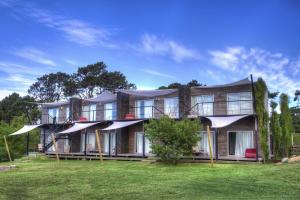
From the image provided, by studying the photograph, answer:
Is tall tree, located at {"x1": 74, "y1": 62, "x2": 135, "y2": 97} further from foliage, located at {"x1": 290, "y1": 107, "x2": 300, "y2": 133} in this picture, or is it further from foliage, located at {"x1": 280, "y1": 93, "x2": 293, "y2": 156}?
foliage, located at {"x1": 280, "y1": 93, "x2": 293, "y2": 156}

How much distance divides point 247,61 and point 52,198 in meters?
15.1

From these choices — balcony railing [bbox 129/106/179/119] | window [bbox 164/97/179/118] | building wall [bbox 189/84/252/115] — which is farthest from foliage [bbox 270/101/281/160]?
balcony railing [bbox 129/106/179/119]

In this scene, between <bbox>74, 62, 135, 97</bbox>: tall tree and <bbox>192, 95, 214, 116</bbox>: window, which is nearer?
<bbox>192, 95, 214, 116</bbox>: window

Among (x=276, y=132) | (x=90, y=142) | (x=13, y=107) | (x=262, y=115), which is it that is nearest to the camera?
(x=262, y=115)

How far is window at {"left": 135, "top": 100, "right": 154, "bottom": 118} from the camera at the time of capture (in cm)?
2883

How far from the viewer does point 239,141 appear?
79.8ft

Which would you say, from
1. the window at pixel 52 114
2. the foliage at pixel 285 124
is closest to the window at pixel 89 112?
the window at pixel 52 114

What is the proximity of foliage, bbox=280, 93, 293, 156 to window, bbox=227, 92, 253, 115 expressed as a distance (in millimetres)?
2906

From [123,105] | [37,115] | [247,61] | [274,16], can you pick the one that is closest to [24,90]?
[37,115]

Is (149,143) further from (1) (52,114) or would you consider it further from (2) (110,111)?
(1) (52,114)

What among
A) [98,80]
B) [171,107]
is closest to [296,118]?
[171,107]

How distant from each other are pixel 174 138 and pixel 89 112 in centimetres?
1389

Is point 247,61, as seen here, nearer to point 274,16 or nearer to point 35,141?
point 274,16

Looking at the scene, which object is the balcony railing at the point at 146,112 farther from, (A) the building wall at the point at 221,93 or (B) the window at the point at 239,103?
(B) the window at the point at 239,103
